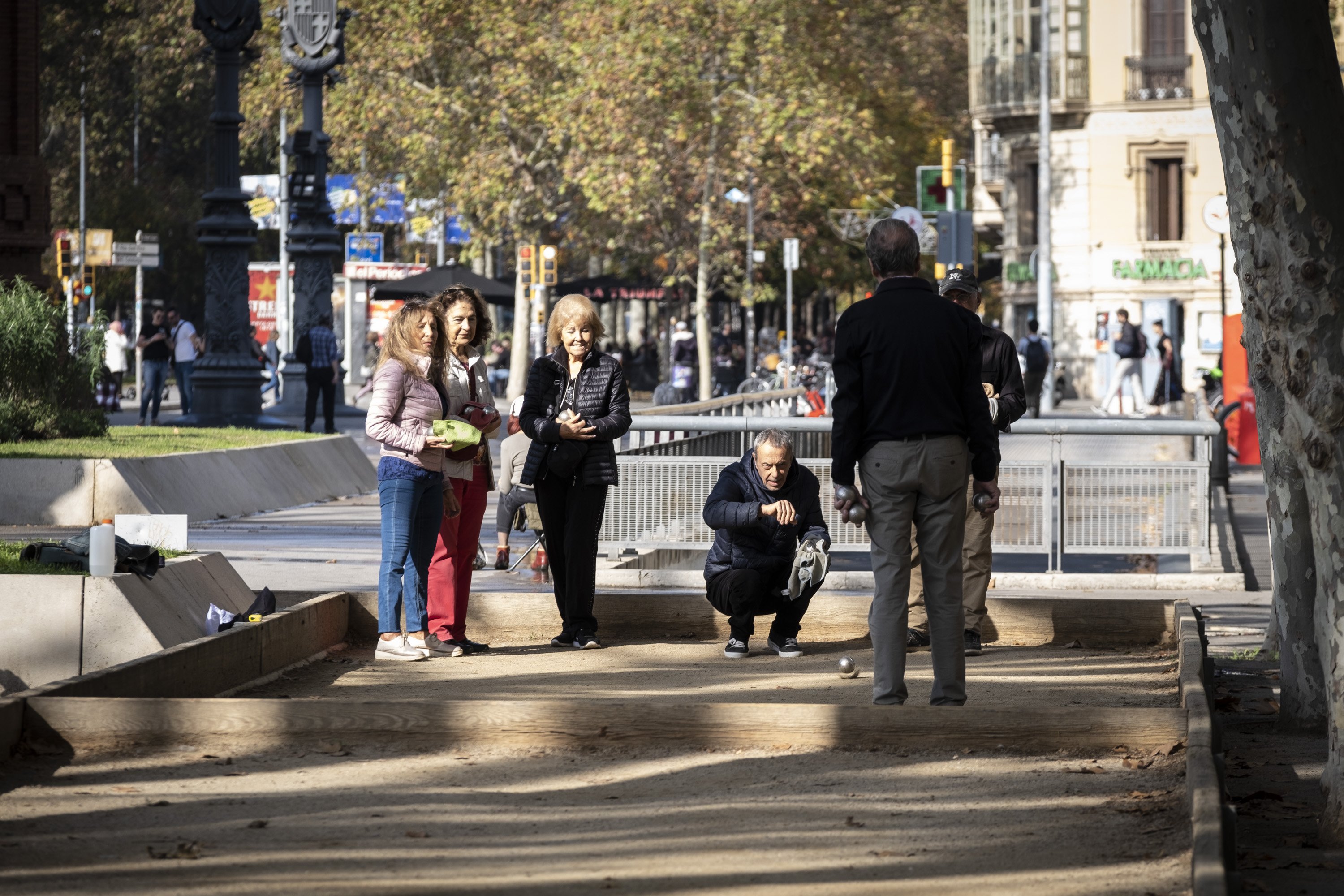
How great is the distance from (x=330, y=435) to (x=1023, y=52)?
4388 centimetres

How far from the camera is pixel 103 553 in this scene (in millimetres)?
8609

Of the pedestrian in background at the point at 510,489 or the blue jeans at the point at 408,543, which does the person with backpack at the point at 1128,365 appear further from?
the blue jeans at the point at 408,543

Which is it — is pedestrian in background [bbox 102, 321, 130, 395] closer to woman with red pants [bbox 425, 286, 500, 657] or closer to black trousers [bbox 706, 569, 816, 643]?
woman with red pants [bbox 425, 286, 500, 657]

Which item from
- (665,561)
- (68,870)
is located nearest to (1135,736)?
(68,870)

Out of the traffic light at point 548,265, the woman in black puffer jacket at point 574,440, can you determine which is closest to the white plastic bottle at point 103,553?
the woman in black puffer jacket at point 574,440

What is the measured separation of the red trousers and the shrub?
307 inches

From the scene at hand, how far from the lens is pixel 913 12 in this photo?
63.3 meters

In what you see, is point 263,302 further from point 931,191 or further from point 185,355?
point 931,191

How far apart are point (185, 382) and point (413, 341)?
25.8 m

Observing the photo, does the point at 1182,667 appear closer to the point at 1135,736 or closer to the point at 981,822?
the point at 1135,736

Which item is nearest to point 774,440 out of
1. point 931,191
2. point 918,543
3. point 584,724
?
point 918,543

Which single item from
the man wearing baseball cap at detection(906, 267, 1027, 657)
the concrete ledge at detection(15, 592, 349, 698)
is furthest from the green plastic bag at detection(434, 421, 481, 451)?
the man wearing baseball cap at detection(906, 267, 1027, 657)

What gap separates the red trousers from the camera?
31.4ft

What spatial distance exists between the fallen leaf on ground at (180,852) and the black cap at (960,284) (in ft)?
16.6
